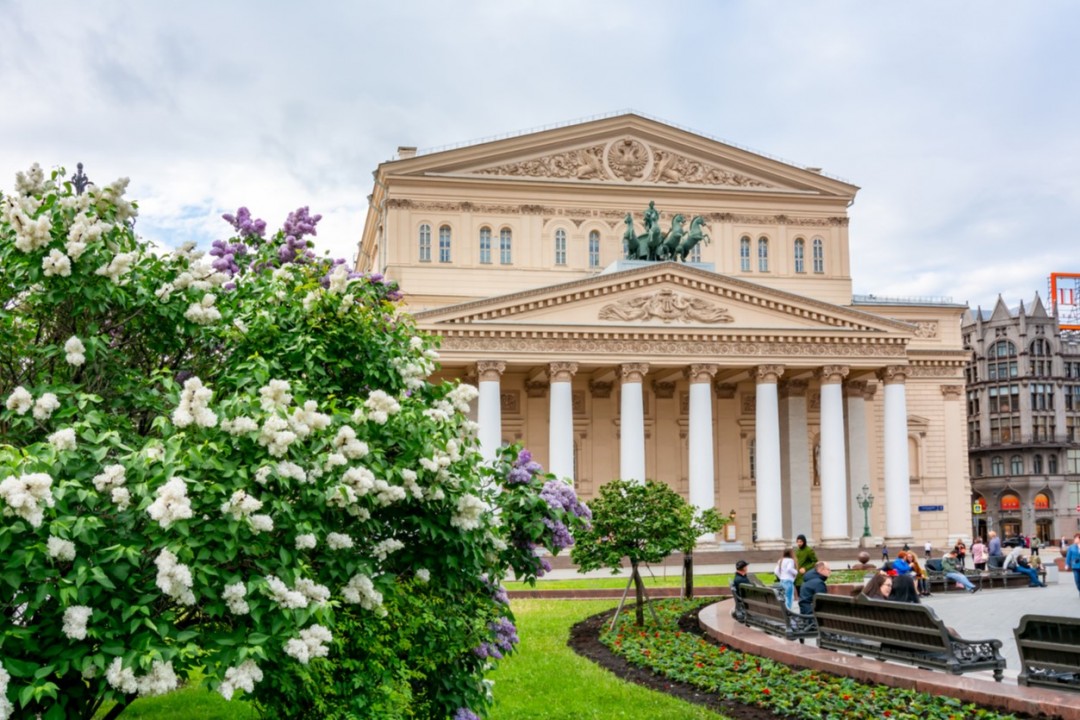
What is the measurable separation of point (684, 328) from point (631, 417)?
14.9 feet

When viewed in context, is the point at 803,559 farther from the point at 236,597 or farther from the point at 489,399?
the point at 489,399

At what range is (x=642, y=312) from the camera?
49.5 meters

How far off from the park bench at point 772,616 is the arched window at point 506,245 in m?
37.4

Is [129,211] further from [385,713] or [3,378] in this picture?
[385,713]

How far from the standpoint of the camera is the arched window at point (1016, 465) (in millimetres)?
100688

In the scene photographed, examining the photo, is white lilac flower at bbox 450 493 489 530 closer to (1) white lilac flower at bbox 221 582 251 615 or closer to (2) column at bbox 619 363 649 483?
(1) white lilac flower at bbox 221 582 251 615

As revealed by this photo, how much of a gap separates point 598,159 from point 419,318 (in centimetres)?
1561

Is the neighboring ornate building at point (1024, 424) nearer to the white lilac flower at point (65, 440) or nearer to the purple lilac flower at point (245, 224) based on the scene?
the purple lilac flower at point (245, 224)

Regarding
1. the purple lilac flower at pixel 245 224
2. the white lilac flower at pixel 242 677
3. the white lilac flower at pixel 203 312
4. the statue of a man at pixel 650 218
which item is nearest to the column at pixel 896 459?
the statue of a man at pixel 650 218

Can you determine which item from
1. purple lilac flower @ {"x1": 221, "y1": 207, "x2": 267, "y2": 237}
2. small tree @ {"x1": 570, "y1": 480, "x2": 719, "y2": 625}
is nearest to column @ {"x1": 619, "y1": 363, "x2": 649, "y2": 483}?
small tree @ {"x1": 570, "y1": 480, "x2": 719, "y2": 625}

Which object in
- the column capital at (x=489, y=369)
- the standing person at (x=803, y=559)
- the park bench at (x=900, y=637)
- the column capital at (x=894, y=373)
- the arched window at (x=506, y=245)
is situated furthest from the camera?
the arched window at (x=506, y=245)

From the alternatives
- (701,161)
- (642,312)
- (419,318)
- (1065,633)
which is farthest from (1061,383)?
(1065,633)

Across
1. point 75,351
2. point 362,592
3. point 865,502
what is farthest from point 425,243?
point 362,592

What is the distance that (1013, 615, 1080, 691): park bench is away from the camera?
1222 cm
